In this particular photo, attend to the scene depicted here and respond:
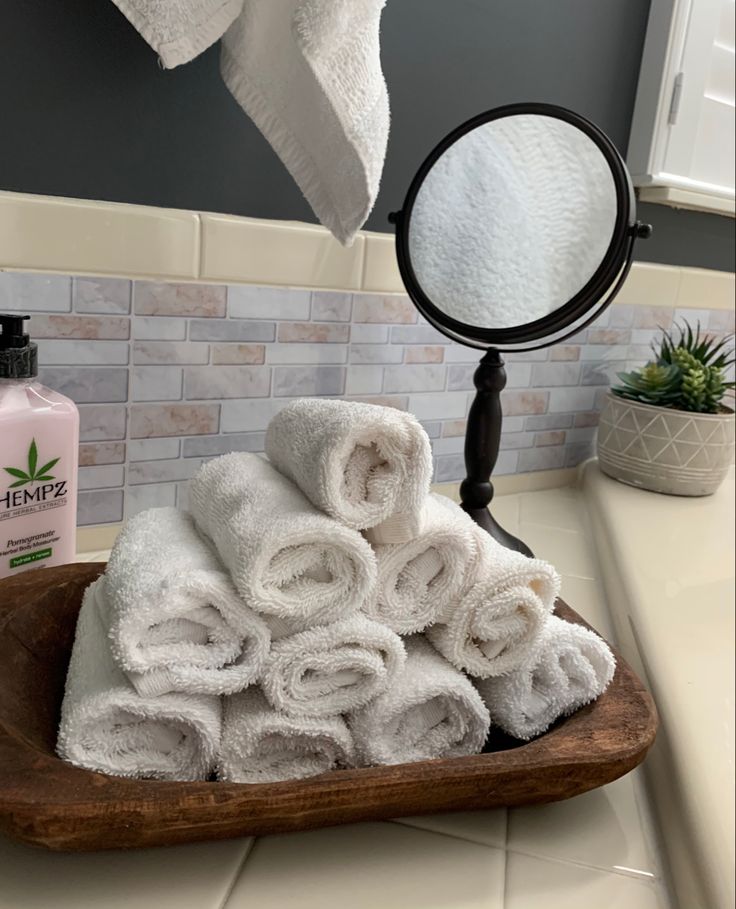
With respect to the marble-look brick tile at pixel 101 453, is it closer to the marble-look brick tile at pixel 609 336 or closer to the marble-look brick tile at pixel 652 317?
the marble-look brick tile at pixel 609 336

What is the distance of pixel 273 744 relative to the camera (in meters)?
0.46

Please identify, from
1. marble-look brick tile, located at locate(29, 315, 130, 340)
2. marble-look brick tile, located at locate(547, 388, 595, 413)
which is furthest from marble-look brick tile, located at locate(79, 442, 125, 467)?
marble-look brick tile, located at locate(547, 388, 595, 413)

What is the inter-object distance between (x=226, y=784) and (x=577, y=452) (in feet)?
3.13

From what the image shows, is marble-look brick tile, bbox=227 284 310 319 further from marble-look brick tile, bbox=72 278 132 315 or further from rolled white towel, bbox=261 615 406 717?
rolled white towel, bbox=261 615 406 717

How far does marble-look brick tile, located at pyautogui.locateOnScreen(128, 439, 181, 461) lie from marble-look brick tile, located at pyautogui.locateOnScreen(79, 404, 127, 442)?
0.02 meters

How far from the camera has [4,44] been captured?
0.68m

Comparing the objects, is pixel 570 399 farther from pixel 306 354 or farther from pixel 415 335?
pixel 306 354

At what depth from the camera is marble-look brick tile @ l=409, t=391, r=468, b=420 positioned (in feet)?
3.39

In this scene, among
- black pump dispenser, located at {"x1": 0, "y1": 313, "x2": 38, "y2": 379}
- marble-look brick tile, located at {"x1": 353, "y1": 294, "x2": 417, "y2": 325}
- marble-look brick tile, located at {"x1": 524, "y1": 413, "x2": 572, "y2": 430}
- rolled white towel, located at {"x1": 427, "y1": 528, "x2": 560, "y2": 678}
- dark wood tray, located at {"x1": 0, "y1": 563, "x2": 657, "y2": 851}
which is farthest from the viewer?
marble-look brick tile, located at {"x1": 524, "y1": 413, "x2": 572, "y2": 430}

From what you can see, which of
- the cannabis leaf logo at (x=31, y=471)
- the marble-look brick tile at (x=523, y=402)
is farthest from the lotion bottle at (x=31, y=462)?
the marble-look brick tile at (x=523, y=402)

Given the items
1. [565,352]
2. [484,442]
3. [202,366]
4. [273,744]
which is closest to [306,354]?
[202,366]

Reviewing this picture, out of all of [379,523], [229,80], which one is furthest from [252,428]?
[379,523]

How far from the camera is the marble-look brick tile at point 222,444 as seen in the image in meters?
0.87

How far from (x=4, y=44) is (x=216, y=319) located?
31cm
